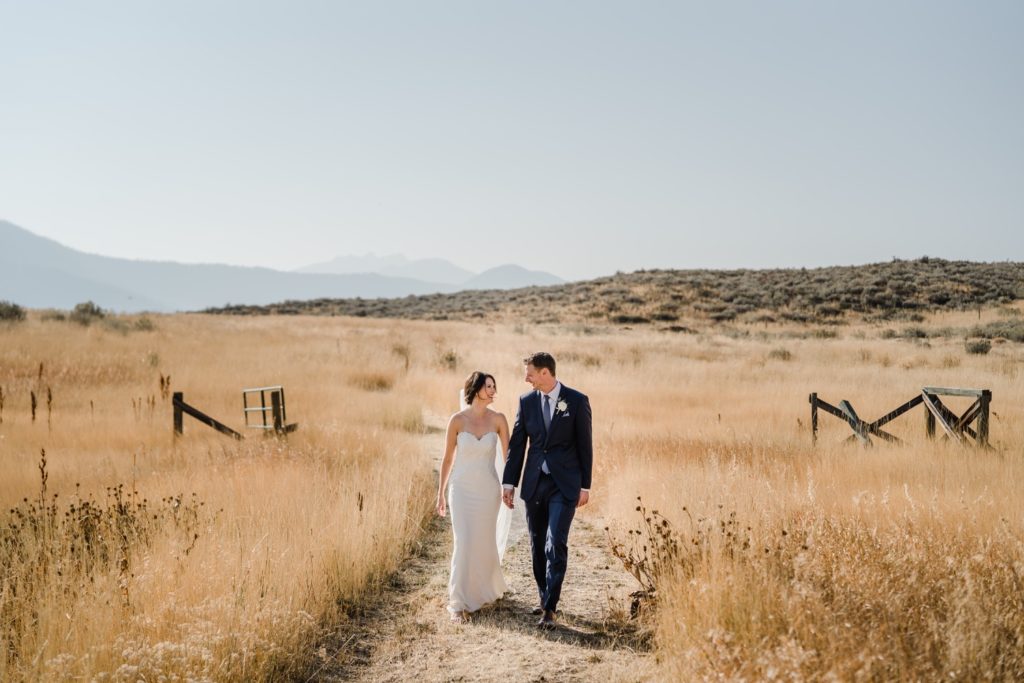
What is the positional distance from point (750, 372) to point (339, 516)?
19.3 metres

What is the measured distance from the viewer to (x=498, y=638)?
579cm

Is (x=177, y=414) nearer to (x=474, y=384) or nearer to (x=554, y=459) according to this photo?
(x=474, y=384)

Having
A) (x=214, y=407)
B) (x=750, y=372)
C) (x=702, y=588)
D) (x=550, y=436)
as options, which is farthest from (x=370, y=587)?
(x=750, y=372)

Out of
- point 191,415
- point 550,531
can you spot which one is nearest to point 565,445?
point 550,531

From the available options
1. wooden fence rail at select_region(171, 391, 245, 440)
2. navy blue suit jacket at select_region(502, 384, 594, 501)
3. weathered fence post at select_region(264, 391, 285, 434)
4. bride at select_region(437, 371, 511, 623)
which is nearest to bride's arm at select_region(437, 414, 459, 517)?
bride at select_region(437, 371, 511, 623)

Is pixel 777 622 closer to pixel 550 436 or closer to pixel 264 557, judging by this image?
pixel 550 436

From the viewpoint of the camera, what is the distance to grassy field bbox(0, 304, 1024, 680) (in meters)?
4.42

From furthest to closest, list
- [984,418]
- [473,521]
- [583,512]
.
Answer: [984,418] < [583,512] < [473,521]

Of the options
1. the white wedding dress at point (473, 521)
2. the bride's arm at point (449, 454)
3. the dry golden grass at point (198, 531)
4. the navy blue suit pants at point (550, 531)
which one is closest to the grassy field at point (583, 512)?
the dry golden grass at point (198, 531)

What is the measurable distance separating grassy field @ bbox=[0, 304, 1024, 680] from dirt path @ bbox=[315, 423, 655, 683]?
12.0 inches

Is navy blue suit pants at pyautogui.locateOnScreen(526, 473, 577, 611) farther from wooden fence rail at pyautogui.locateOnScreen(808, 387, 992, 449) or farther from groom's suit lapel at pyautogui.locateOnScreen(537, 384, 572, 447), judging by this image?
wooden fence rail at pyautogui.locateOnScreen(808, 387, 992, 449)

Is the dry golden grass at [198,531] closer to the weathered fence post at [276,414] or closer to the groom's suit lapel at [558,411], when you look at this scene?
the weathered fence post at [276,414]

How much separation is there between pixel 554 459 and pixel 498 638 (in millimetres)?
1554

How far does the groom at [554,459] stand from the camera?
5.93m
